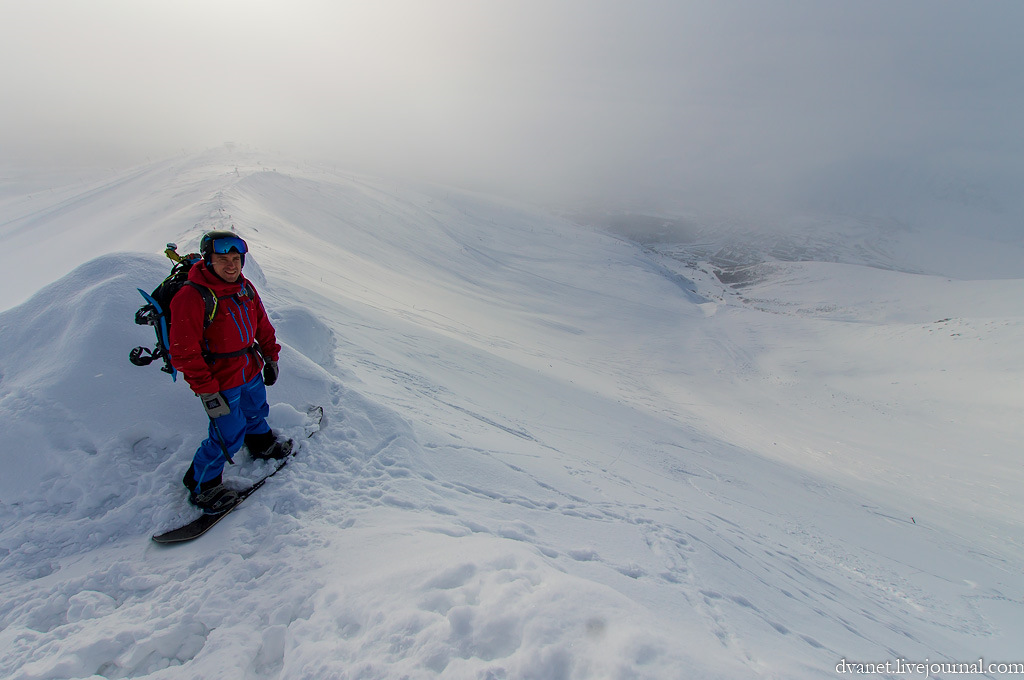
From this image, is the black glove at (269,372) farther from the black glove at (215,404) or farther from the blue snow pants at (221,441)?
the black glove at (215,404)

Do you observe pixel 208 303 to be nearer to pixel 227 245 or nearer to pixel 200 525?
pixel 227 245

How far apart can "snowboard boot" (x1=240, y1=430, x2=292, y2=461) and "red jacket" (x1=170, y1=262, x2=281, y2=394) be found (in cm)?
70

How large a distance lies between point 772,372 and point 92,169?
54421 mm

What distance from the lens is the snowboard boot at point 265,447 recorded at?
4.02 meters

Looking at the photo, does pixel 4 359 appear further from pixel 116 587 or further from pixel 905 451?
pixel 905 451

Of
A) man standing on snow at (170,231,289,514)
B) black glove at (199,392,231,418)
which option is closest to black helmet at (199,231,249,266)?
man standing on snow at (170,231,289,514)

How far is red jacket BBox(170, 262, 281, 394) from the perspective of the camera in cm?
301

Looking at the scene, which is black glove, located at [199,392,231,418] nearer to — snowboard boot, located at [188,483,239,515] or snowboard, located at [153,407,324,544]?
snowboard boot, located at [188,483,239,515]

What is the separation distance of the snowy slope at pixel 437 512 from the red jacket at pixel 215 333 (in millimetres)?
1094

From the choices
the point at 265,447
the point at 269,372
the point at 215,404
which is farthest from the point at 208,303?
the point at 265,447

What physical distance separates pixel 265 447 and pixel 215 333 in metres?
1.36

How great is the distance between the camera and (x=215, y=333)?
10.8ft

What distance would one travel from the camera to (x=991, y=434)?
583 inches

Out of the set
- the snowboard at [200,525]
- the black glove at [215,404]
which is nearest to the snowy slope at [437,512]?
the snowboard at [200,525]
